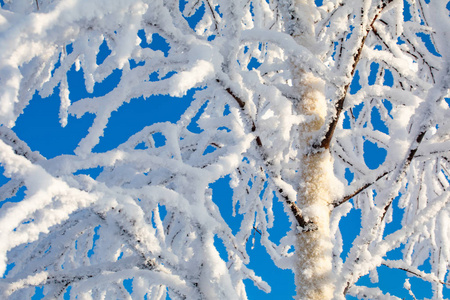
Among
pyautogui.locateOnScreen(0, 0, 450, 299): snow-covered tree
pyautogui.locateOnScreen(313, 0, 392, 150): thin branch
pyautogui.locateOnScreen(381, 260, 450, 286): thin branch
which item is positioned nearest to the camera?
pyautogui.locateOnScreen(0, 0, 450, 299): snow-covered tree

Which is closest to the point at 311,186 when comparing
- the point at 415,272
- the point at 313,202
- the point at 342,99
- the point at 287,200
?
the point at 313,202

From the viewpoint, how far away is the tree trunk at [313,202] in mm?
1654

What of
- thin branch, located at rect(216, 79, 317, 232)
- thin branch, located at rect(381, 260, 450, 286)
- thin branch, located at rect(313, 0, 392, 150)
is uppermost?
thin branch, located at rect(313, 0, 392, 150)

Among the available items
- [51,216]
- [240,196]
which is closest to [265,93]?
[51,216]

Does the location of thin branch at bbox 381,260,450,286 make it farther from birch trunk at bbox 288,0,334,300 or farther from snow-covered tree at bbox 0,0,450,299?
birch trunk at bbox 288,0,334,300

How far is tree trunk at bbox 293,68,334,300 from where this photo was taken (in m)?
1.65

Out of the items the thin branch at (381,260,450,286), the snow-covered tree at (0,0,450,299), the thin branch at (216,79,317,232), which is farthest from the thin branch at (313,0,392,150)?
the thin branch at (381,260,450,286)

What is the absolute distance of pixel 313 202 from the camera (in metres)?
1.76

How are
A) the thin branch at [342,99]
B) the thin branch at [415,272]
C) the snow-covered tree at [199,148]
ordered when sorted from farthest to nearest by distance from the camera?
the thin branch at [415,272]
the thin branch at [342,99]
the snow-covered tree at [199,148]

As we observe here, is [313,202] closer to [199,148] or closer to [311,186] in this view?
[311,186]

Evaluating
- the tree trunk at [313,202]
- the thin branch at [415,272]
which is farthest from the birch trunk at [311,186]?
the thin branch at [415,272]

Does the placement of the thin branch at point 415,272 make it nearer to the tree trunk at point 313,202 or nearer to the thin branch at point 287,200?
the tree trunk at point 313,202

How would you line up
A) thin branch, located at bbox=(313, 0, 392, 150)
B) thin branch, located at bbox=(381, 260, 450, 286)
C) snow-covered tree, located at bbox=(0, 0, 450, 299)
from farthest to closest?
thin branch, located at bbox=(381, 260, 450, 286), thin branch, located at bbox=(313, 0, 392, 150), snow-covered tree, located at bbox=(0, 0, 450, 299)

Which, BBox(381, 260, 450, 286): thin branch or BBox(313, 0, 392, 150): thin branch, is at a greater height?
BBox(313, 0, 392, 150): thin branch
